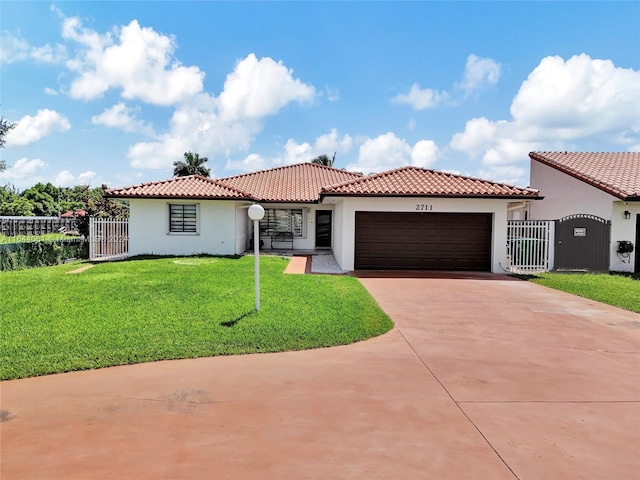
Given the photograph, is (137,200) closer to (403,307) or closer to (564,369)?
(403,307)

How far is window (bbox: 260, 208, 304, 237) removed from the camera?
23.4 metres

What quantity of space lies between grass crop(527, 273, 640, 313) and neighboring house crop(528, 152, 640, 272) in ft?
4.63

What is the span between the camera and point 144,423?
4035 millimetres

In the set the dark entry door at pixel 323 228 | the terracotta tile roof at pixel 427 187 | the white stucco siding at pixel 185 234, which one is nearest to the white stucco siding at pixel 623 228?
the terracotta tile roof at pixel 427 187

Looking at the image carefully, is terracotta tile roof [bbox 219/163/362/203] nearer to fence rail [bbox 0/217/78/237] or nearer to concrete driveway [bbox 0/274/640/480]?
fence rail [bbox 0/217/78/237]

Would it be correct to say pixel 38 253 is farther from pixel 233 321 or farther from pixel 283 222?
pixel 233 321

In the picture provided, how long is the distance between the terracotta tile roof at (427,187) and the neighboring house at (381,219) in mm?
38

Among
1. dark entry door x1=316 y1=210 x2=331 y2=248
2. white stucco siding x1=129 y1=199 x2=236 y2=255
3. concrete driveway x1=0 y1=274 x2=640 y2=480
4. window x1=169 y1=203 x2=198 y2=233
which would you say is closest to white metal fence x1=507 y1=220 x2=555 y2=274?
concrete driveway x1=0 y1=274 x2=640 y2=480

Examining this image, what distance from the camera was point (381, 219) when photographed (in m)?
16.3

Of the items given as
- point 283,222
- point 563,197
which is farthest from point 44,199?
point 563,197

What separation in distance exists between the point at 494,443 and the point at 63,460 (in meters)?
3.86

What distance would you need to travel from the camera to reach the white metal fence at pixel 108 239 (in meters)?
18.7

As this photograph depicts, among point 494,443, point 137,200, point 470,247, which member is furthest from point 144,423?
point 137,200

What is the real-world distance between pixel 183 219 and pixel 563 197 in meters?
18.5
